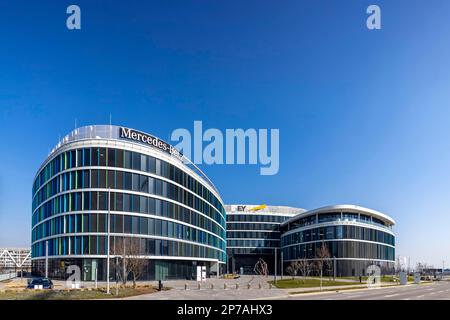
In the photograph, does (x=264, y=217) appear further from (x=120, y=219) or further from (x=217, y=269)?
(x=120, y=219)

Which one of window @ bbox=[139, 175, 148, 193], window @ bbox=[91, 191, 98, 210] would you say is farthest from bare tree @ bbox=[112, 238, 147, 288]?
window @ bbox=[139, 175, 148, 193]

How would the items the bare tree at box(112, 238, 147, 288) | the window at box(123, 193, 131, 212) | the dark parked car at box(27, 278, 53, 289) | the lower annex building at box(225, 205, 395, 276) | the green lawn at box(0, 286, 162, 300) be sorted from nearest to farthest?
the green lawn at box(0, 286, 162, 300)
the dark parked car at box(27, 278, 53, 289)
the bare tree at box(112, 238, 147, 288)
the window at box(123, 193, 131, 212)
the lower annex building at box(225, 205, 395, 276)

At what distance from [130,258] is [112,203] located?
18021mm

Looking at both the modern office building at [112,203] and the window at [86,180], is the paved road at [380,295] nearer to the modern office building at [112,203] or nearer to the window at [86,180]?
the modern office building at [112,203]

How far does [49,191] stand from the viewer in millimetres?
83125

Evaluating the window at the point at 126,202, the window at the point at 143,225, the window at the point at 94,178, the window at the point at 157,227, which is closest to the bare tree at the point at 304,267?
the window at the point at 157,227

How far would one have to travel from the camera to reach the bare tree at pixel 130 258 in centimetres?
5617

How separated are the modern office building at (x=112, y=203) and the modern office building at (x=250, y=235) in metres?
93.5

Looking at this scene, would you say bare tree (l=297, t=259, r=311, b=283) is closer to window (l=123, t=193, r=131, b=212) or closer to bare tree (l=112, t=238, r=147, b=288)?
window (l=123, t=193, r=131, b=212)

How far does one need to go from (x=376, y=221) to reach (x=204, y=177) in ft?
213

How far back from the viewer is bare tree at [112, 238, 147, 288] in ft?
184

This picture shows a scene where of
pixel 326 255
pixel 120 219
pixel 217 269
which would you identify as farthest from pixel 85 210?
pixel 326 255

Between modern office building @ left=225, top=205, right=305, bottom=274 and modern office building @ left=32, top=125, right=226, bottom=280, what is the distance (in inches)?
3682
